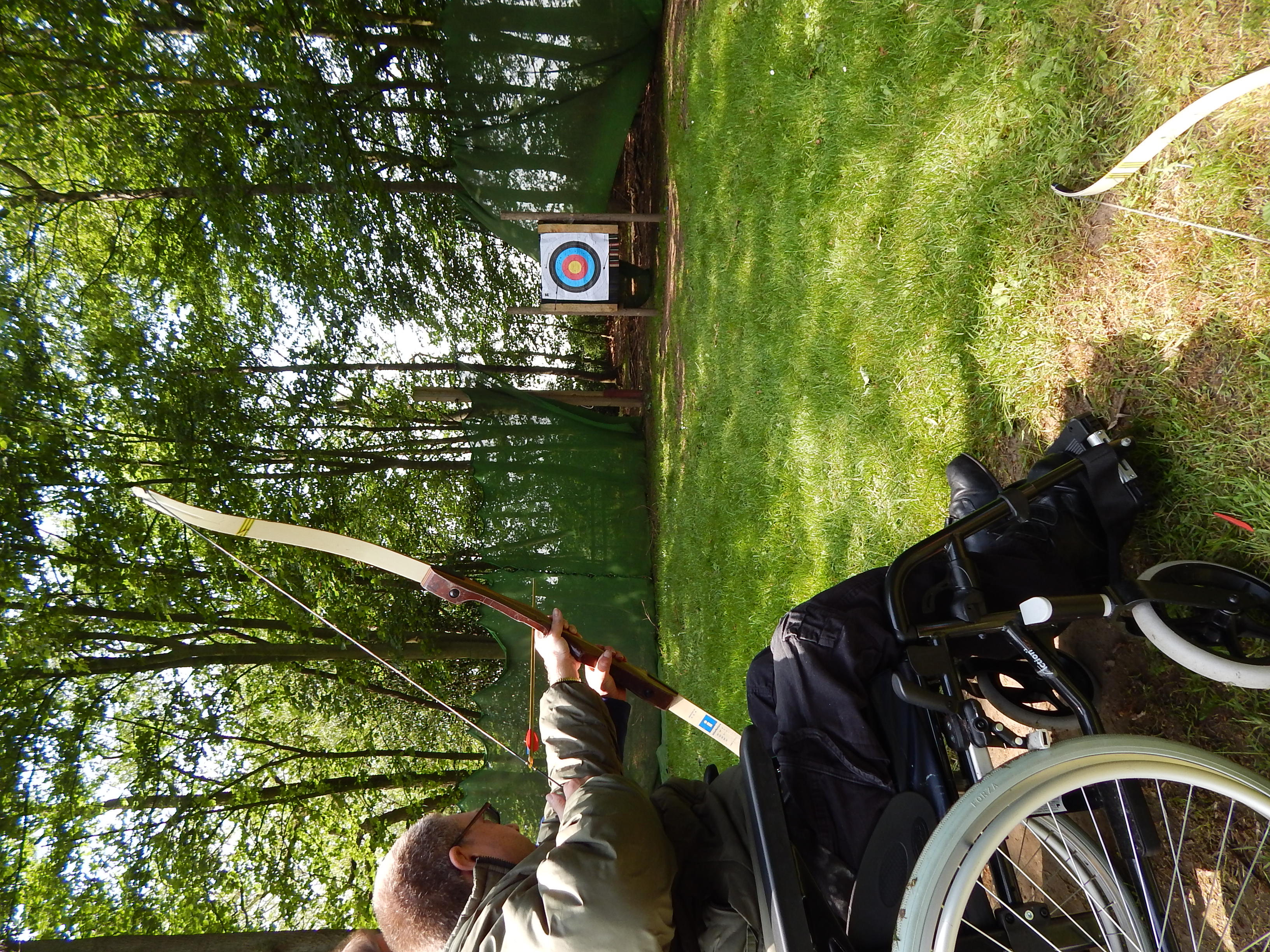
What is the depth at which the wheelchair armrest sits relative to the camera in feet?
4.11

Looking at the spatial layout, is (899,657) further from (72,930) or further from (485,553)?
(72,930)

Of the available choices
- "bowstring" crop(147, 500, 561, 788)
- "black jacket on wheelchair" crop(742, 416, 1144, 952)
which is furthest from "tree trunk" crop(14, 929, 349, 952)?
"black jacket on wheelchair" crop(742, 416, 1144, 952)

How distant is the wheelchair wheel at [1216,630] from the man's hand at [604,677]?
1.38 m

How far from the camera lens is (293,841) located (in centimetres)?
809

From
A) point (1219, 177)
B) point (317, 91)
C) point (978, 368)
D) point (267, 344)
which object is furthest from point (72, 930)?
point (1219, 177)

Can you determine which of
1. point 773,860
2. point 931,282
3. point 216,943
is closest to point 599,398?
point 931,282

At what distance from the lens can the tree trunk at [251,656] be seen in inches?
246

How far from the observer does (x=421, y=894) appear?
1.92 m

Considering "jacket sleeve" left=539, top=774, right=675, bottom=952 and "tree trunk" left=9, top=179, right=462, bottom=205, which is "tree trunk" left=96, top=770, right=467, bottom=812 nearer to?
→ "tree trunk" left=9, top=179, right=462, bottom=205

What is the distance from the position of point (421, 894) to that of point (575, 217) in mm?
4643

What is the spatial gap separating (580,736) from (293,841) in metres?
7.74

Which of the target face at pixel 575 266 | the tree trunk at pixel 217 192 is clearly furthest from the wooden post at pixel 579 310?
the tree trunk at pixel 217 192

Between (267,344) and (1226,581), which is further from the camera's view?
(267,344)

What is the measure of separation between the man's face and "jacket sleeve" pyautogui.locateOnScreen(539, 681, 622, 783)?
0.25 m
